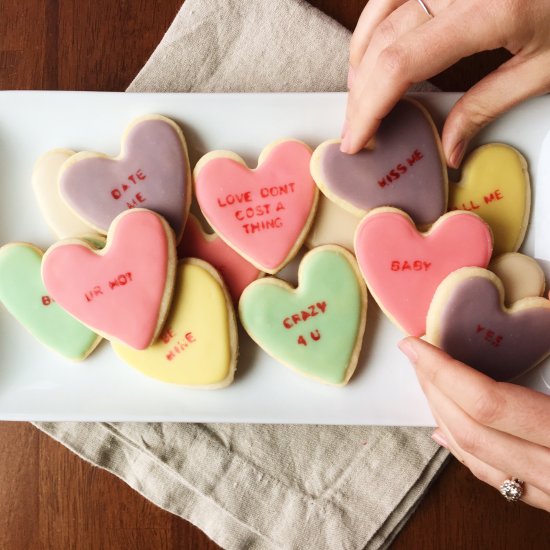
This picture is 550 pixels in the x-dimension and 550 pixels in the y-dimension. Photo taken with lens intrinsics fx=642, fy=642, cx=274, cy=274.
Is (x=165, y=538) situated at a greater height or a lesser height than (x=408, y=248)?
lesser

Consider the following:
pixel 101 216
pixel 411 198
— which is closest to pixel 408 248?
pixel 411 198

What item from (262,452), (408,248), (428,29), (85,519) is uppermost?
(428,29)

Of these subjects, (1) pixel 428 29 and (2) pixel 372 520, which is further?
(2) pixel 372 520

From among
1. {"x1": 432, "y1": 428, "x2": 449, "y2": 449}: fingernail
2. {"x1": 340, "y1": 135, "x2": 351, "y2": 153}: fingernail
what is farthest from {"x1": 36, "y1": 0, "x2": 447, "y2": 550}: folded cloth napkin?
{"x1": 340, "y1": 135, "x2": 351, "y2": 153}: fingernail

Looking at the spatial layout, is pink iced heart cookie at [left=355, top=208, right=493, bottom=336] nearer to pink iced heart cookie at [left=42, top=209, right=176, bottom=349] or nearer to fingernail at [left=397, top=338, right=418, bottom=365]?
fingernail at [left=397, top=338, right=418, bottom=365]

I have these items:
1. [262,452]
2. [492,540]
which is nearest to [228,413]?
[262,452]

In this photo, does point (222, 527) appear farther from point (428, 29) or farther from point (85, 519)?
point (428, 29)
